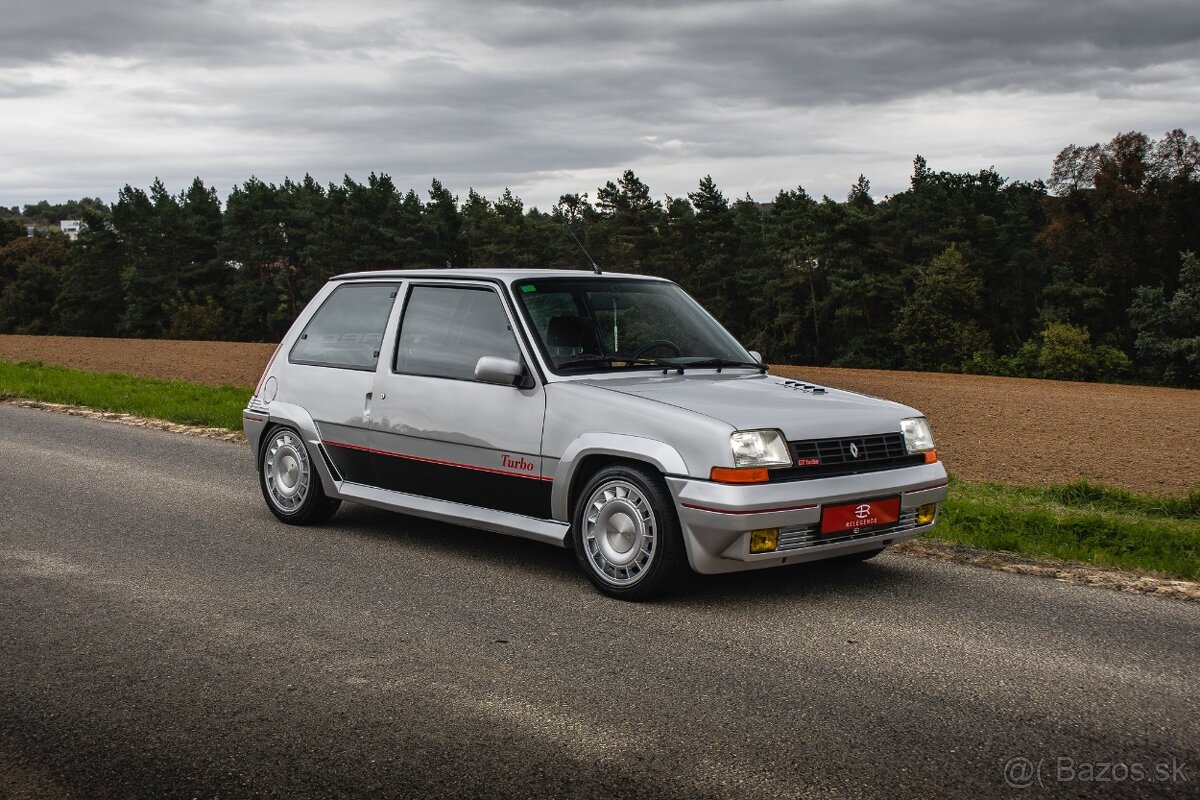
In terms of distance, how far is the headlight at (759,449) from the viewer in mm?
5438

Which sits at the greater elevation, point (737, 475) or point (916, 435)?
point (916, 435)

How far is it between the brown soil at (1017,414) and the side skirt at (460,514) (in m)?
9.15

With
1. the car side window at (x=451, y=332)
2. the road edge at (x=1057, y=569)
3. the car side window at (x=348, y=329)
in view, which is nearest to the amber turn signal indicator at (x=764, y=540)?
the car side window at (x=451, y=332)

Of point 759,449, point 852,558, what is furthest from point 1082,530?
point 759,449

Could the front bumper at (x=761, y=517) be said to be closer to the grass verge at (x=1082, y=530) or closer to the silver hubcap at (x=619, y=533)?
the silver hubcap at (x=619, y=533)

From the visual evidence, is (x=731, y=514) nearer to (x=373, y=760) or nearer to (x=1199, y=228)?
(x=373, y=760)

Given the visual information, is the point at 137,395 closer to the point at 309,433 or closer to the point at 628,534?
the point at 309,433

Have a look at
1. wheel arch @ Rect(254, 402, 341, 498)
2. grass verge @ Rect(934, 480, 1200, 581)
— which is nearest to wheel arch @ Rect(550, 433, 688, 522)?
wheel arch @ Rect(254, 402, 341, 498)

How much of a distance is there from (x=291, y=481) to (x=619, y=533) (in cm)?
298

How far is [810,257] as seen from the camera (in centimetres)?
6481

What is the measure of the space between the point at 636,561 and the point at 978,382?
4238cm

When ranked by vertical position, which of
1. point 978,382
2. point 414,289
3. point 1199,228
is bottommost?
point 978,382

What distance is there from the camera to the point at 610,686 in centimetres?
454

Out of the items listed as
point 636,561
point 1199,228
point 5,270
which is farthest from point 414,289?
point 5,270
